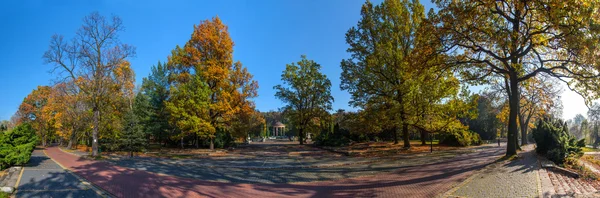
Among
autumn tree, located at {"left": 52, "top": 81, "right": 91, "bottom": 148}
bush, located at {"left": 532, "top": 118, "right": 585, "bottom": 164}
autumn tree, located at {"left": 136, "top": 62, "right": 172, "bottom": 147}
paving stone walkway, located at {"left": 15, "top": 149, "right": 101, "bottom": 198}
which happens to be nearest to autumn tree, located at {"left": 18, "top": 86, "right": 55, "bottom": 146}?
autumn tree, located at {"left": 52, "top": 81, "right": 91, "bottom": 148}

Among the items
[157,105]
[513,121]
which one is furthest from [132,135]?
[513,121]

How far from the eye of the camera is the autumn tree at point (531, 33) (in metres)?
11.1

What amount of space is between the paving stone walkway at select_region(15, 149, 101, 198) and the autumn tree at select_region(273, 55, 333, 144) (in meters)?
28.4

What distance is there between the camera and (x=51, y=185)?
36.3 ft

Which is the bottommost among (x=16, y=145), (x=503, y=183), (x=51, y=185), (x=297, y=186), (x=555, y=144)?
(x=297, y=186)

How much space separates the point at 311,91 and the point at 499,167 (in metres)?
28.5

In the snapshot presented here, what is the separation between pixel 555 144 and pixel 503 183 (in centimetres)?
850

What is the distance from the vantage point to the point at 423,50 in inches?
613

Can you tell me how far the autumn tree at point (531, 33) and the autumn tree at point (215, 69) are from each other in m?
20.4

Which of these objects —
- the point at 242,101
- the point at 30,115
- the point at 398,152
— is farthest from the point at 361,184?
the point at 30,115

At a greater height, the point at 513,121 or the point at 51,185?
the point at 513,121

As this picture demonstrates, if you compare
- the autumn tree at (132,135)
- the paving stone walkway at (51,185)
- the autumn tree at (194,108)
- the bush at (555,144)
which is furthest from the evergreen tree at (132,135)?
the bush at (555,144)

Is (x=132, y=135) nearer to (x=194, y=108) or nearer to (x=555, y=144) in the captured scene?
(x=194, y=108)

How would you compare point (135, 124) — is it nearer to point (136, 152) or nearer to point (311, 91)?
point (136, 152)
